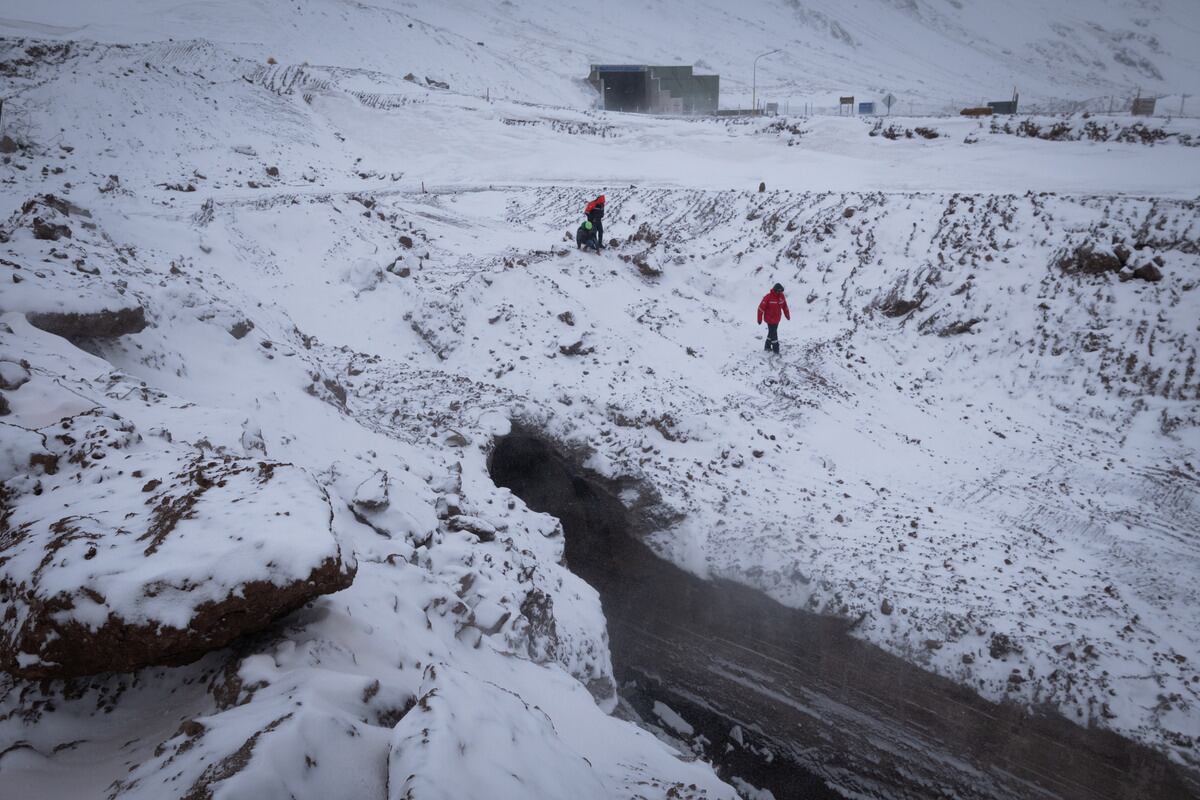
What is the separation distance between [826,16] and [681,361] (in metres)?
63.6

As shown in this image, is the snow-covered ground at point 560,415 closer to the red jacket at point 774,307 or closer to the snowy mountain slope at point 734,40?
the red jacket at point 774,307

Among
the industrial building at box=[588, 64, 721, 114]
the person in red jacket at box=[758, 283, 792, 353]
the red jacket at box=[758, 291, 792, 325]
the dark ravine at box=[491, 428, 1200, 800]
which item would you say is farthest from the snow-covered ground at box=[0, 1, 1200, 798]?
the industrial building at box=[588, 64, 721, 114]

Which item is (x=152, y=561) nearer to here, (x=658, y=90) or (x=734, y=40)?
(x=658, y=90)

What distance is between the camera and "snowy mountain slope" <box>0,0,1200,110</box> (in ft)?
120

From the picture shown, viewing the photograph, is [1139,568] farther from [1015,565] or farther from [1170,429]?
[1170,429]

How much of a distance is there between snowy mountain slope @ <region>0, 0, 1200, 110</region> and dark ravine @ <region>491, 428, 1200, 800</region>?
35270 millimetres

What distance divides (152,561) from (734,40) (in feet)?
208

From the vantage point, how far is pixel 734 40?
183 feet

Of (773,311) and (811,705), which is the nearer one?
(811,705)

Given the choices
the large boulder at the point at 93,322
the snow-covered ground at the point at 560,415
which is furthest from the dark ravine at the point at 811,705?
the large boulder at the point at 93,322

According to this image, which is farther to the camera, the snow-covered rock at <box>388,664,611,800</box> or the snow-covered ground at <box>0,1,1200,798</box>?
the snow-covered ground at <box>0,1,1200,798</box>

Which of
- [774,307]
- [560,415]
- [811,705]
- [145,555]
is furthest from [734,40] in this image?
[145,555]

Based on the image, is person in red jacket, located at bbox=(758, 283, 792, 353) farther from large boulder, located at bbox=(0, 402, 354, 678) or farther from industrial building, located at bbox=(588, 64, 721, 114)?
industrial building, located at bbox=(588, 64, 721, 114)

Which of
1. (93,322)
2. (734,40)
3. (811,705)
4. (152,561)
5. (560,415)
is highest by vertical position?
Result: (734,40)
